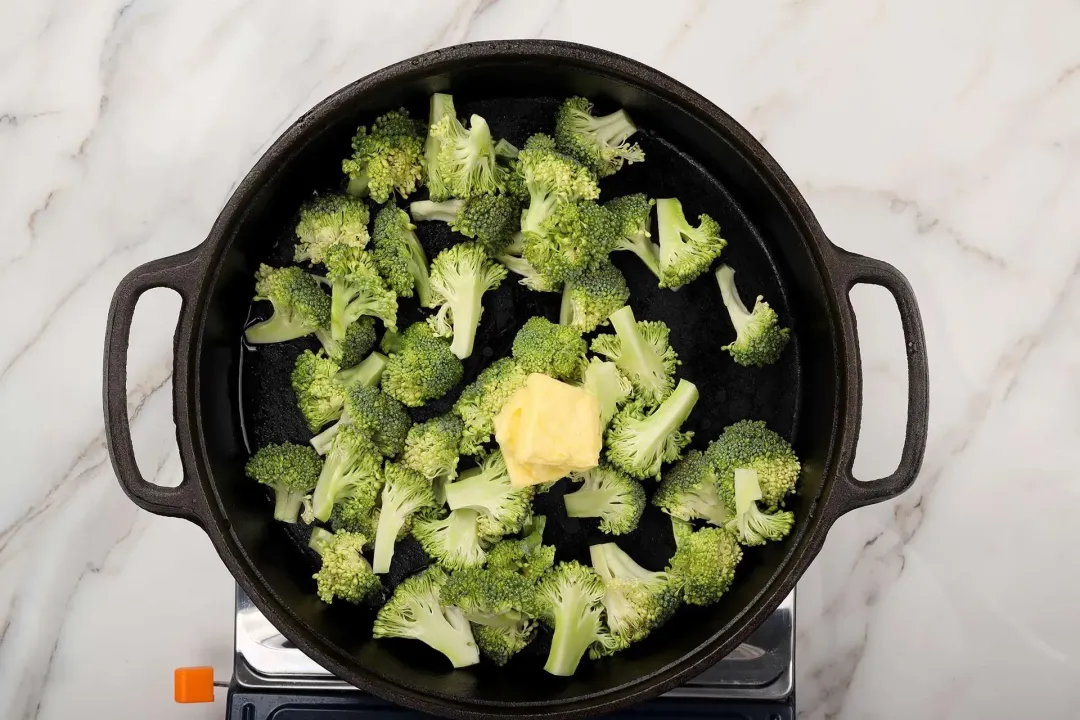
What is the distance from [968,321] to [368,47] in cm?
152

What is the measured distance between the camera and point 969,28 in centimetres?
191

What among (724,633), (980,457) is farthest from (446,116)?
(980,457)

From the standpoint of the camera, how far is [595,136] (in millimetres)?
1721

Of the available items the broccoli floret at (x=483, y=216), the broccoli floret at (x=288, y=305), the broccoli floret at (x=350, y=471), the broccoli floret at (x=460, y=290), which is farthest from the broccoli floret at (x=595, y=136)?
the broccoli floret at (x=350, y=471)

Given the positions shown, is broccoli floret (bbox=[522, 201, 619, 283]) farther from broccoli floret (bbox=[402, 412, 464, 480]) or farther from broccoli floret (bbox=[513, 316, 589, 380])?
broccoli floret (bbox=[402, 412, 464, 480])

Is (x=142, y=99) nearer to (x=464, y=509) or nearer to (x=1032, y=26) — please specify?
(x=464, y=509)

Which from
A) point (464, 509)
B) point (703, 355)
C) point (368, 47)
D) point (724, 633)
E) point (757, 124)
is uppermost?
point (368, 47)

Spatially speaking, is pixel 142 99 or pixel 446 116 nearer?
pixel 446 116

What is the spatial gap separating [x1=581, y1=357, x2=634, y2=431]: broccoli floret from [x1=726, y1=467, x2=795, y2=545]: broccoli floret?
0.28 metres

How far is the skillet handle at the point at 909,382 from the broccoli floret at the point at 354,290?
0.87m

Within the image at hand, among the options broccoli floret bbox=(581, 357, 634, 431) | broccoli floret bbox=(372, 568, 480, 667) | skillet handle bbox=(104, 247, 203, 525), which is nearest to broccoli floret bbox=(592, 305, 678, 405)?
broccoli floret bbox=(581, 357, 634, 431)

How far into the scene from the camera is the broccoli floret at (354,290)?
64.9 inches

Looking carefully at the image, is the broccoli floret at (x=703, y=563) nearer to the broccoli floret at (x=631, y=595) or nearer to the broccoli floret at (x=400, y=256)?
the broccoli floret at (x=631, y=595)

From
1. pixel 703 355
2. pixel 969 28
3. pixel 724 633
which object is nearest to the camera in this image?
pixel 724 633
